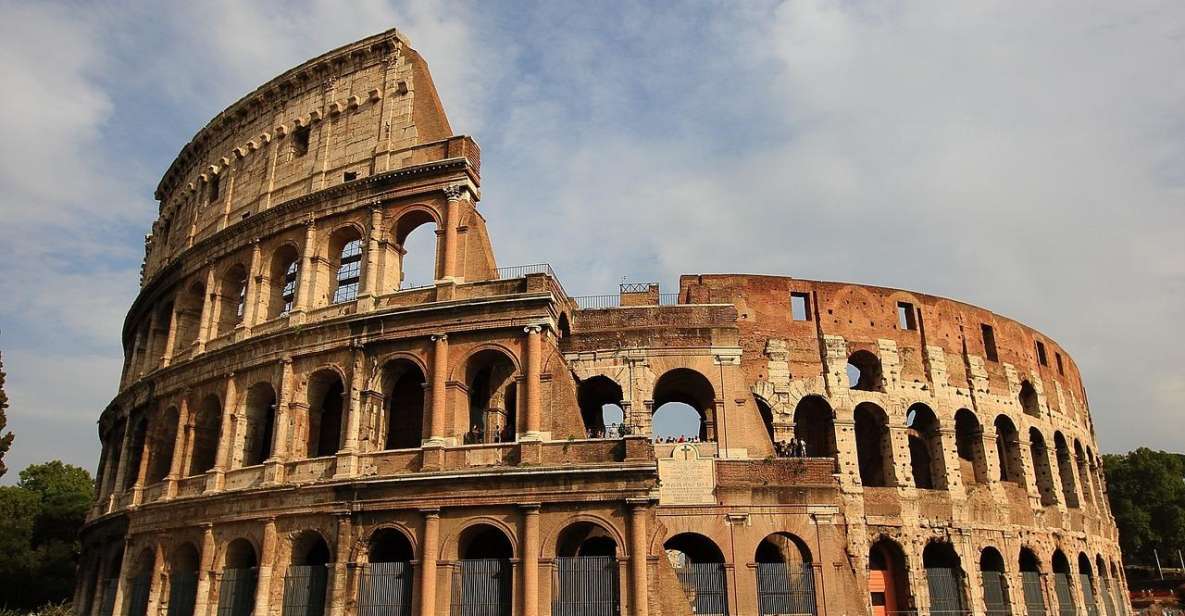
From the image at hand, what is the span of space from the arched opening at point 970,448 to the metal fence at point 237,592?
2077cm

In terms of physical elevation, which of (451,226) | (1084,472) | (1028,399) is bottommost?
(1084,472)

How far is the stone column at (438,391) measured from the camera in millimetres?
19453

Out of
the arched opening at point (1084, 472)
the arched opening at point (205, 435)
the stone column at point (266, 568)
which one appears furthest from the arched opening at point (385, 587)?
the arched opening at point (1084, 472)

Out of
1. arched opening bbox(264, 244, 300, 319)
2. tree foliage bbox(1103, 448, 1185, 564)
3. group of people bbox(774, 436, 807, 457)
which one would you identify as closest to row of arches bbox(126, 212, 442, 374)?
arched opening bbox(264, 244, 300, 319)

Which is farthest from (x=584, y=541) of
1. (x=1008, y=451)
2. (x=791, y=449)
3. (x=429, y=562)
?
(x=1008, y=451)

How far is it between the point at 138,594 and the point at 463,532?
11.2 meters

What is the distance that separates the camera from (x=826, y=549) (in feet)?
65.7

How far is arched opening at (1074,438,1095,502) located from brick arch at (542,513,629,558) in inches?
892

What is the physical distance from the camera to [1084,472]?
106 feet

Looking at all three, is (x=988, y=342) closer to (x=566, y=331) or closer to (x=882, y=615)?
(x=882, y=615)

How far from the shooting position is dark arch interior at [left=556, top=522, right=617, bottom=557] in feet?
61.1

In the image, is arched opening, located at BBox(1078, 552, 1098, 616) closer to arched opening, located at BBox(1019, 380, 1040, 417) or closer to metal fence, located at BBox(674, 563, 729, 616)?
arched opening, located at BBox(1019, 380, 1040, 417)

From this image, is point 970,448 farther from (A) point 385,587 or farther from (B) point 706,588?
(A) point 385,587

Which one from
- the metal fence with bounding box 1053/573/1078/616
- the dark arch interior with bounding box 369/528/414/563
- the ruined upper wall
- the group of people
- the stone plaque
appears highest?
the ruined upper wall
